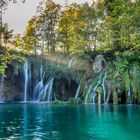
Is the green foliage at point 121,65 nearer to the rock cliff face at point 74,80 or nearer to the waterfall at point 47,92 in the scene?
the rock cliff face at point 74,80

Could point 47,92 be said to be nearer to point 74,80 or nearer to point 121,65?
point 74,80

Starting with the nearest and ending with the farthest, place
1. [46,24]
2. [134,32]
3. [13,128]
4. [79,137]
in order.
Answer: [79,137] < [13,128] < [134,32] < [46,24]

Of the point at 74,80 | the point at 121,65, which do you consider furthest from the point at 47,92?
the point at 121,65

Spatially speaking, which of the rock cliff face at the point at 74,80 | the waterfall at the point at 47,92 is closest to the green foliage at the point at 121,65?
the rock cliff face at the point at 74,80

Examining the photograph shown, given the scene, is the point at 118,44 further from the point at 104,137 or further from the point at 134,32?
the point at 104,137

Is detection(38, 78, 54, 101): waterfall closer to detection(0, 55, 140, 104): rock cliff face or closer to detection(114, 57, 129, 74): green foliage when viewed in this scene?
detection(0, 55, 140, 104): rock cliff face

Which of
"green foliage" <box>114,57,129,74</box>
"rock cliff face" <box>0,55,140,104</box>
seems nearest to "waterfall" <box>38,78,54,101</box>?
"rock cliff face" <box>0,55,140,104</box>

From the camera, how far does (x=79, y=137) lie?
505 inches

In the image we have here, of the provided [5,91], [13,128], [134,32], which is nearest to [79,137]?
[13,128]

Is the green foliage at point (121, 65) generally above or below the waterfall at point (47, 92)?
above

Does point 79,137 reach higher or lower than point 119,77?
lower

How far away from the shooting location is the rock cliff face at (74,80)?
32.2 meters

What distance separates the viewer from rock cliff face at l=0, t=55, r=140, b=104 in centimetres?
3225

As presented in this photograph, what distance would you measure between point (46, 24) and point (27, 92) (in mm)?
13323
